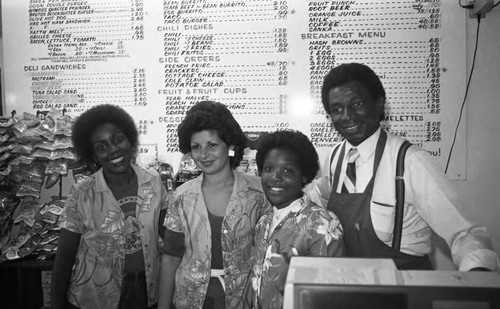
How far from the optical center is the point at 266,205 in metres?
1.75

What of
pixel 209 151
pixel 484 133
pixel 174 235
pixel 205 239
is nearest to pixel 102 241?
pixel 174 235

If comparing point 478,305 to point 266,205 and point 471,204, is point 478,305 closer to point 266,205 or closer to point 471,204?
point 266,205

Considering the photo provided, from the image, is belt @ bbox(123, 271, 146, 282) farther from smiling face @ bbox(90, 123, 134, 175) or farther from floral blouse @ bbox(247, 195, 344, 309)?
floral blouse @ bbox(247, 195, 344, 309)

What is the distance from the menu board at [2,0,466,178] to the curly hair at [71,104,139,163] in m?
0.94

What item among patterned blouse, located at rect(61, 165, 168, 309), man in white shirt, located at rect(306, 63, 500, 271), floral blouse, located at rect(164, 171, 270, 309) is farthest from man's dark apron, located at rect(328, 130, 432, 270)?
patterned blouse, located at rect(61, 165, 168, 309)

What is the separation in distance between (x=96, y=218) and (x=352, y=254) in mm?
1125

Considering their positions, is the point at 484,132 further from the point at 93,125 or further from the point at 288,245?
the point at 93,125

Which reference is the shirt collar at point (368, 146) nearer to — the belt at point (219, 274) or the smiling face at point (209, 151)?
the smiling face at point (209, 151)

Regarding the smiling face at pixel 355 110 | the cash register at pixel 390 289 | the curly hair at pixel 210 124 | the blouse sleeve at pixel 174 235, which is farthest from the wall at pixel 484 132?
the cash register at pixel 390 289

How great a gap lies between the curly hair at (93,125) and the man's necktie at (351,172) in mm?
1068

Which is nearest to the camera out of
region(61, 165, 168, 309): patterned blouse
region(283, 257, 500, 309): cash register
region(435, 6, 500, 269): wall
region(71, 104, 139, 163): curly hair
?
region(283, 257, 500, 309): cash register

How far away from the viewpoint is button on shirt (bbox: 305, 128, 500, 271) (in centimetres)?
130

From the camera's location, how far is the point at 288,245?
1.40 metres

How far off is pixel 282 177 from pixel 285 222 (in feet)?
0.56
